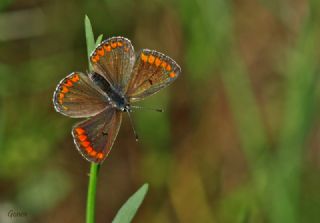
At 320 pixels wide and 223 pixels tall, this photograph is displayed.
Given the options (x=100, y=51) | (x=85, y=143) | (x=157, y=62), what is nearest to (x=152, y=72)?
(x=157, y=62)

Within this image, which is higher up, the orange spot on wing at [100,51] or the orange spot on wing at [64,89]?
the orange spot on wing at [100,51]

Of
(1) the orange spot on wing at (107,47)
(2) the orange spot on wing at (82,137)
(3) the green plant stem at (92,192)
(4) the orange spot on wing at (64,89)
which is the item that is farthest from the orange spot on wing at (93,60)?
(3) the green plant stem at (92,192)

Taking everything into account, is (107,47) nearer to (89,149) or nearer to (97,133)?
(97,133)

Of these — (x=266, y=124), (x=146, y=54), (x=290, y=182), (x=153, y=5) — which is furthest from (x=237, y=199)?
(x=146, y=54)

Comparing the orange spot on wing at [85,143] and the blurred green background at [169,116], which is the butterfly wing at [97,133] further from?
the blurred green background at [169,116]

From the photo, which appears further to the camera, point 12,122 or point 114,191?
point 114,191

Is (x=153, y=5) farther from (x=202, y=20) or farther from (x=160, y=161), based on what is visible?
(x=160, y=161)
